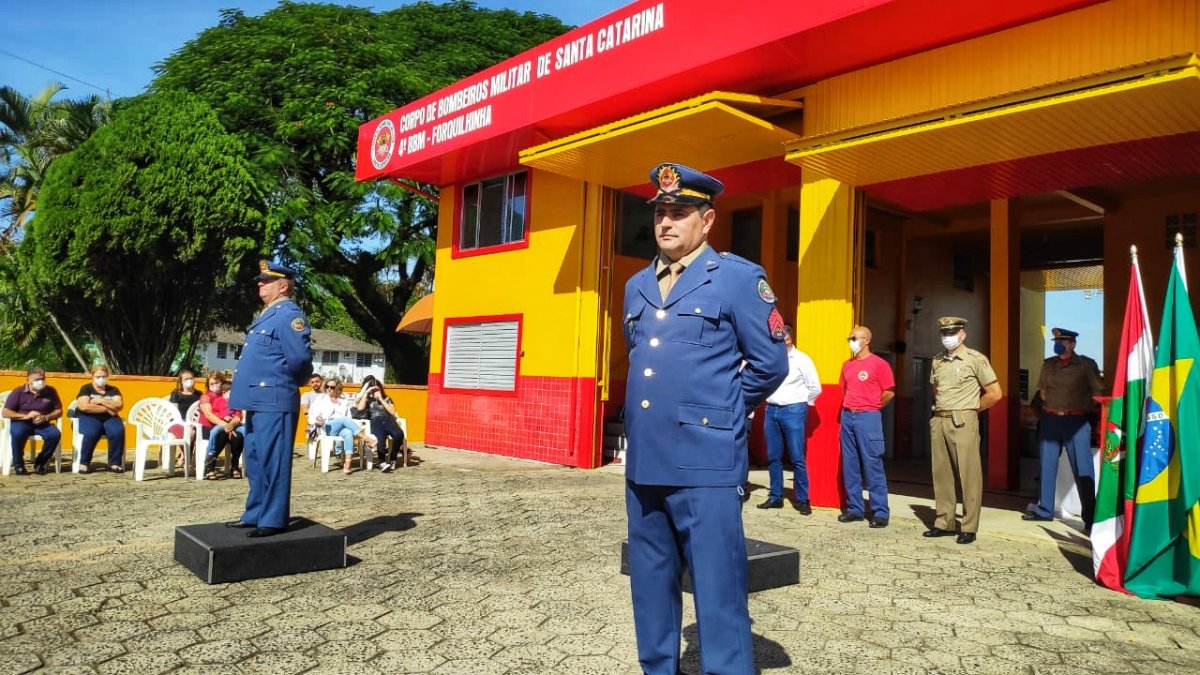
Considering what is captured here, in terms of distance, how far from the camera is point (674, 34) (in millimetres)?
9469

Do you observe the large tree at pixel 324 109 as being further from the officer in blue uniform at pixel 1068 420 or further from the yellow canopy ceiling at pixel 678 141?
the officer in blue uniform at pixel 1068 420

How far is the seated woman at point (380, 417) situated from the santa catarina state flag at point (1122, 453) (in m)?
8.38

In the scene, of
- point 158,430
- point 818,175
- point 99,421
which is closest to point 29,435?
point 99,421

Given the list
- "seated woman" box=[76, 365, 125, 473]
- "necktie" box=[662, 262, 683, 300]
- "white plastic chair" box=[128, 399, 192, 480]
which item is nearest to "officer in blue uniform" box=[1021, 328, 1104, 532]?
"necktie" box=[662, 262, 683, 300]

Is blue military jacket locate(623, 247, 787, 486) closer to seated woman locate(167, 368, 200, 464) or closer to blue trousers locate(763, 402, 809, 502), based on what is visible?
blue trousers locate(763, 402, 809, 502)

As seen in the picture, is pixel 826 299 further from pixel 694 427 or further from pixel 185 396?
pixel 185 396

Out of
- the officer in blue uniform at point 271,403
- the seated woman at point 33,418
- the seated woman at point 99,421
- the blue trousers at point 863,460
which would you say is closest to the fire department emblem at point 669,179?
the officer in blue uniform at point 271,403

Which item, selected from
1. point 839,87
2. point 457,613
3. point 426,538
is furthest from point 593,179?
point 457,613

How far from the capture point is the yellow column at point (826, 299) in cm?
847

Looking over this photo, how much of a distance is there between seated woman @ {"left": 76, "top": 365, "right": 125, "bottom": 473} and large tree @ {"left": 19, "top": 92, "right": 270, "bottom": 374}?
8555 millimetres

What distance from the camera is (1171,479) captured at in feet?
16.8

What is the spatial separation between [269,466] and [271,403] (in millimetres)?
386

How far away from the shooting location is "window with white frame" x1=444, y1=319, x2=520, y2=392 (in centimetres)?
1335

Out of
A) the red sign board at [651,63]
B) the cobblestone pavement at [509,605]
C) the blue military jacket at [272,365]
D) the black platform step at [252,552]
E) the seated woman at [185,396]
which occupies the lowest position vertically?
the cobblestone pavement at [509,605]
